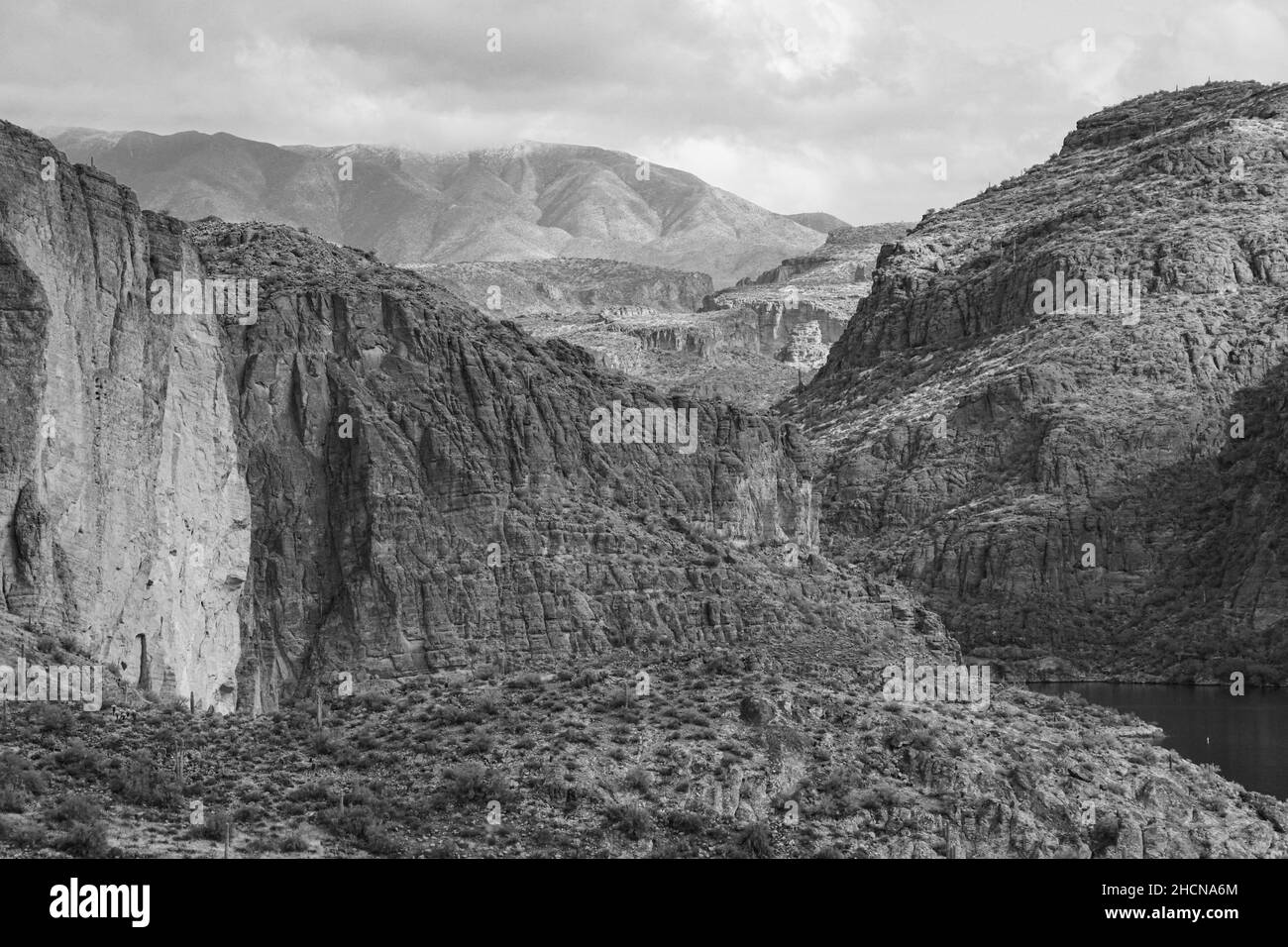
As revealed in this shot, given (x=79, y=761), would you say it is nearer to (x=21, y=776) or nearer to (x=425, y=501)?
(x=21, y=776)

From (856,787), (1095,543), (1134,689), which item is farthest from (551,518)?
(1095,543)

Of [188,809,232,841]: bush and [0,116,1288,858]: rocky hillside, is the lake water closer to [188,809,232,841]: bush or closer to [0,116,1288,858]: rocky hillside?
[0,116,1288,858]: rocky hillside

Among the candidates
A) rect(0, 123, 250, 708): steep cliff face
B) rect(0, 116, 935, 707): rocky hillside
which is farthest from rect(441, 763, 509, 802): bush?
rect(0, 123, 250, 708): steep cliff face

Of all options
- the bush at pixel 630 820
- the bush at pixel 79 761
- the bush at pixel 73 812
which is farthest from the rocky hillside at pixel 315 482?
the bush at pixel 630 820

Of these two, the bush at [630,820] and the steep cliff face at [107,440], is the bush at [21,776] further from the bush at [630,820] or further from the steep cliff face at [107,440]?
the bush at [630,820]
